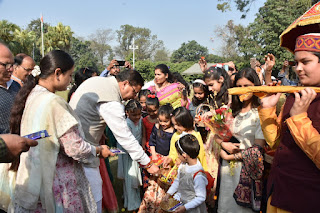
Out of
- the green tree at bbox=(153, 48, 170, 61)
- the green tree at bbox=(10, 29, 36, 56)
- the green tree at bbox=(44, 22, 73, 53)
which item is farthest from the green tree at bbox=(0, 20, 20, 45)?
the green tree at bbox=(153, 48, 170, 61)

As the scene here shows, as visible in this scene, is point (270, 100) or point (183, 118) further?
point (183, 118)

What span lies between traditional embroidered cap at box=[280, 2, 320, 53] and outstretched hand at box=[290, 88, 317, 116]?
0.34 metres

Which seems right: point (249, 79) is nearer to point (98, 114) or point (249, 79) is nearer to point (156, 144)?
point (98, 114)

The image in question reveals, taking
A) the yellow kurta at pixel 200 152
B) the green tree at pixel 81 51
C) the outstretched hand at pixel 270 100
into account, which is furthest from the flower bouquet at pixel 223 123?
the green tree at pixel 81 51

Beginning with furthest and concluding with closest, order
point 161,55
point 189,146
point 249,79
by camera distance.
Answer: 1. point 161,55
2. point 189,146
3. point 249,79

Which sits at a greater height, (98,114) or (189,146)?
(98,114)

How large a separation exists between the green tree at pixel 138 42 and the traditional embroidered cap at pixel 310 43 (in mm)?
55390

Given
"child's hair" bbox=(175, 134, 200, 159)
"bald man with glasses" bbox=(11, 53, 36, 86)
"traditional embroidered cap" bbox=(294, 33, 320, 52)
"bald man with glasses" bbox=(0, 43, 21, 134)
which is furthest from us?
"bald man with glasses" bbox=(11, 53, 36, 86)

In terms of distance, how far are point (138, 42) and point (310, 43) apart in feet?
190

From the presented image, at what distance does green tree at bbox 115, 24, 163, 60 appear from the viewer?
5741 cm

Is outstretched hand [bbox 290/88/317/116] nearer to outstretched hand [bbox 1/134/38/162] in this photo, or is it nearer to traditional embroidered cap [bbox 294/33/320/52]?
traditional embroidered cap [bbox 294/33/320/52]

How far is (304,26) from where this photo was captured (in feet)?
6.52

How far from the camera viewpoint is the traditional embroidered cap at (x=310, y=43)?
1.76 m

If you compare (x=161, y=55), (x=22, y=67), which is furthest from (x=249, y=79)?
(x=161, y=55)
